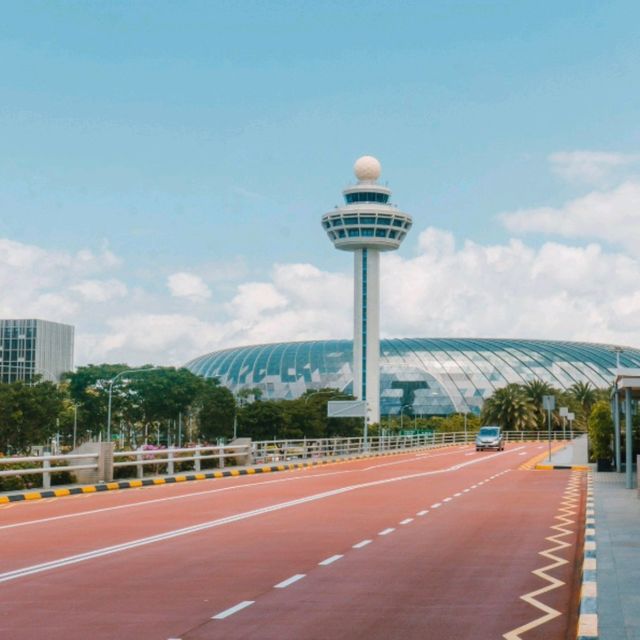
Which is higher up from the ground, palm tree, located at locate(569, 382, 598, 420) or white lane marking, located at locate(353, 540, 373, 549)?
palm tree, located at locate(569, 382, 598, 420)

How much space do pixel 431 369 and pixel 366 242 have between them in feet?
120

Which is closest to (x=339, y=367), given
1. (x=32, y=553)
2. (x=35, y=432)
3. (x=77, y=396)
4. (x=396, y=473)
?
(x=77, y=396)

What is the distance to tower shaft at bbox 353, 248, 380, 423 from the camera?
462ft

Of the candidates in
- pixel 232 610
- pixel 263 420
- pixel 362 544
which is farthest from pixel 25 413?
pixel 232 610

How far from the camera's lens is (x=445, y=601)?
1094 centimetres

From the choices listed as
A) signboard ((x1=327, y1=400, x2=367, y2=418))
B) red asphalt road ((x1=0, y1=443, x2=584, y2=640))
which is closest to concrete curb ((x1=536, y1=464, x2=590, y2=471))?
red asphalt road ((x1=0, y1=443, x2=584, y2=640))

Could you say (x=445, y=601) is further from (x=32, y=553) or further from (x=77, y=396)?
(x=77, y=396)

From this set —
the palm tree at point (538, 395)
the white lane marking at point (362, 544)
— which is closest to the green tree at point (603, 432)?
the white lane marking at point (362, 544)

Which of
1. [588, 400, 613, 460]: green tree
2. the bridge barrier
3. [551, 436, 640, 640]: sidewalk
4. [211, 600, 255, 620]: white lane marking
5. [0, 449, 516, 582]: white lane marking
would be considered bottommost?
[0, 449, 516, 582]: white lane marking

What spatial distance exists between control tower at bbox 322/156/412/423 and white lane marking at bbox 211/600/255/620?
129441 millimetres

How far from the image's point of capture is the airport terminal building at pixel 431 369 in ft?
540

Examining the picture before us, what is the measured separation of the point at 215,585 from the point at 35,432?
83.8 metres

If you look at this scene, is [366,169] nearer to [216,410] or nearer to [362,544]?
[216,410]

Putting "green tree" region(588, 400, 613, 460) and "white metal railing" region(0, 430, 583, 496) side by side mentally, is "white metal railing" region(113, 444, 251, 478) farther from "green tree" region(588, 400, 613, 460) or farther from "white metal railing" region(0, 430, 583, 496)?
"green tree" region(588, 400, 613, 460)
